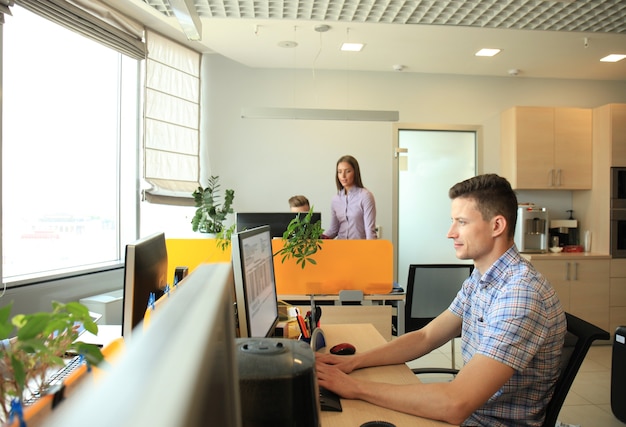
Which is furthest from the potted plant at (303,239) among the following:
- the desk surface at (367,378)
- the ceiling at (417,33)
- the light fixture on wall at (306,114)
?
the light fixture on wall at (306,114)

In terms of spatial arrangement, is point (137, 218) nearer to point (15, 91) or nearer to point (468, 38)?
point (15, 91)

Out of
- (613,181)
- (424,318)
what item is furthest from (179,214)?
(613,181)

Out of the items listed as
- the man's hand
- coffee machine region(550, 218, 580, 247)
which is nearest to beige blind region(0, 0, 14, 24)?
the man's hand

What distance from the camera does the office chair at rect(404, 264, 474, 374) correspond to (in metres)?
2.97

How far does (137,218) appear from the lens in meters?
4.37

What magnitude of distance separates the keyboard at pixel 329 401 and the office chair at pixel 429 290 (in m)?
1.57

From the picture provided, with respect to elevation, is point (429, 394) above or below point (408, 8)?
below

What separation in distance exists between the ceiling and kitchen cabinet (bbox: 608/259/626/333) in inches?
86.7

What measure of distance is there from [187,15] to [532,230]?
14.1 feet

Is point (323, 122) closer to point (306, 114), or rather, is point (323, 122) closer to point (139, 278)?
point (306, 114)

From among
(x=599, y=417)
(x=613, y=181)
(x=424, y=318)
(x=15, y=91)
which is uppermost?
(x=15, y=91)

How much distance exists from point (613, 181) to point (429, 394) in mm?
4965

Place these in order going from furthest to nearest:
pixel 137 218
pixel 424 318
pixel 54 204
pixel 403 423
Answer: pixel 137 218, pixel 54 204, pixel 424 318, pixel 403 423

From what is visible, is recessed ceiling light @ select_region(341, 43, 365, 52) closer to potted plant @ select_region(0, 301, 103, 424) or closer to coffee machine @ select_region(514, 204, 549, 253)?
coffee machine @ select_region(514, 204, 549, 253)
